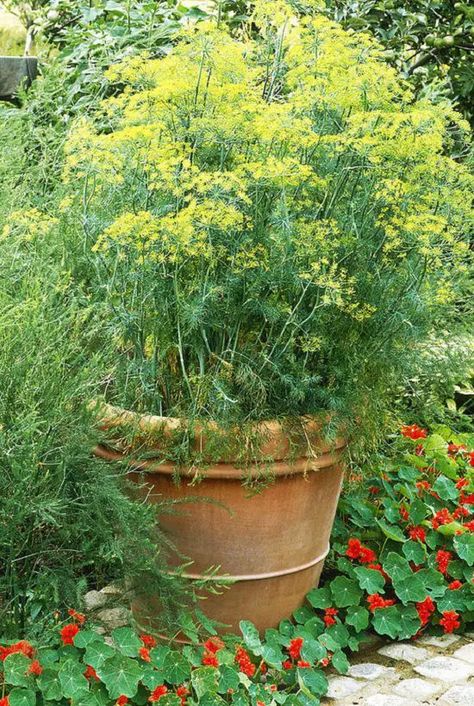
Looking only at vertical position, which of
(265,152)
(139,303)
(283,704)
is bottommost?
(283,704)

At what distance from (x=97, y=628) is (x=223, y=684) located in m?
0.62

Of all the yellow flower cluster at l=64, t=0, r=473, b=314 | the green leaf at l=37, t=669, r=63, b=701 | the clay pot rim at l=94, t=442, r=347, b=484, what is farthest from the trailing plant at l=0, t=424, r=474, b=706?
the yellow flower cluster at l=64, t=0, r=473, b=314

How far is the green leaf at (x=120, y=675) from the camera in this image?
2.51 m

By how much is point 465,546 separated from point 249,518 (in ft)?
3.03

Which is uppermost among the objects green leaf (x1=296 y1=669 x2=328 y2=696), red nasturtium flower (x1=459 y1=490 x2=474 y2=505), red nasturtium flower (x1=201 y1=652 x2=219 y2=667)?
red nasturtium flower (x1=201 y1=652 x2=219 y2=667)

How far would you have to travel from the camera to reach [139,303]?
2.92 meters

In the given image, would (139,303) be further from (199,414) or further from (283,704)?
(283,704)

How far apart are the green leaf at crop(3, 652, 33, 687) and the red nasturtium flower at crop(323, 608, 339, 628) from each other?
1032mm

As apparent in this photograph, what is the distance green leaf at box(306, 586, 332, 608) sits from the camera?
322 cm

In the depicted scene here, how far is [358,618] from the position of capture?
125 inches

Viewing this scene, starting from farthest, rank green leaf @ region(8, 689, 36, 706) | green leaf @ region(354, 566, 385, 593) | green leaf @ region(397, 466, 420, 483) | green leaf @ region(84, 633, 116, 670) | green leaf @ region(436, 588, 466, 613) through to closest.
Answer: green leaf @ region(397, 466, 420, 483) → green leaf @ region(436, 588, 466, 613) → green leaf @ region(354, 566, 385, 593) → green leaf @ region(84, 633, 116, 670) → green leaf @ region(8, 689, 36, 706)

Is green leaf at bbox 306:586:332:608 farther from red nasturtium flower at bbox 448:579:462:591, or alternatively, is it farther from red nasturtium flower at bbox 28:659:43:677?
red nasturtium flower at bbox 28:659:43:677

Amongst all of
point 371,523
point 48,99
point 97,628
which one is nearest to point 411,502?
point 371,523

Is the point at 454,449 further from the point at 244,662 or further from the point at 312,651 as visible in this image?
the point at 244,662
